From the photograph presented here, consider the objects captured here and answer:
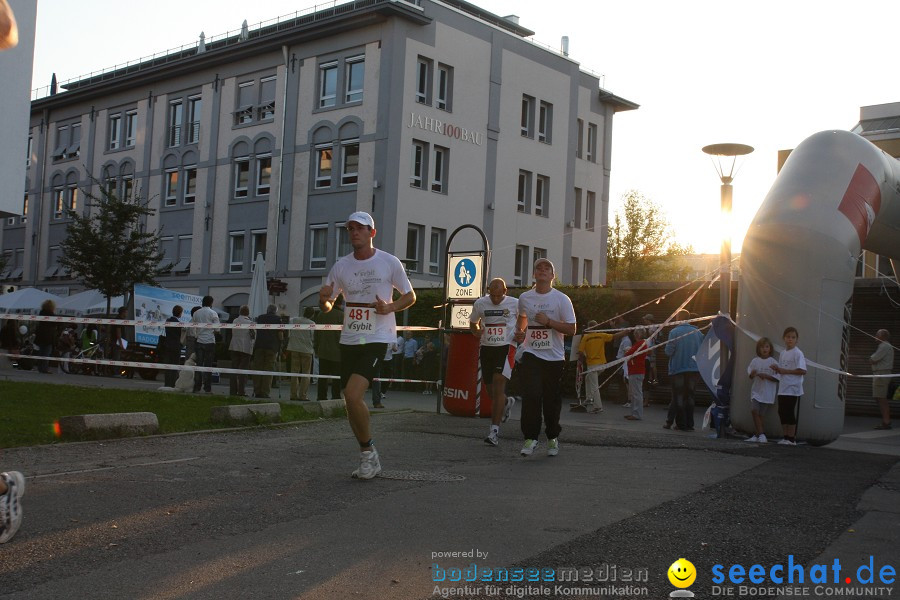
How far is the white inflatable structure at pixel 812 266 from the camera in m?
12.6

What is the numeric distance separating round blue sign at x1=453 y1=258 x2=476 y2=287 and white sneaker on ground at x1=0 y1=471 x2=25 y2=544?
10.7 m

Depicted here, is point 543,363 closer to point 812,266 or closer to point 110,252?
point 812,266

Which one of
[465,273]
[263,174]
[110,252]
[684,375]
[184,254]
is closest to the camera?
[684,375]

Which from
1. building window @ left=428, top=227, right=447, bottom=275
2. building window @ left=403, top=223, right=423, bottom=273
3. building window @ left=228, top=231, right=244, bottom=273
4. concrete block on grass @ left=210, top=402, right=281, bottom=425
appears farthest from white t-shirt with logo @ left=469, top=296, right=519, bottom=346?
building window @ left=228, top=231, right=244, bottom=273

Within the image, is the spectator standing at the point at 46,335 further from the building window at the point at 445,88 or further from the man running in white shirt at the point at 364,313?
the man running in white shirt at the point at 364,313

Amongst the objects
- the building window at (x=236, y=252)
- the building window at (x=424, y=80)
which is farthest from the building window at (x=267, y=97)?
the building window at (x=424, y=80)

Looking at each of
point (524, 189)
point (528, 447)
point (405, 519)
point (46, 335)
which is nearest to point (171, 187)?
point (524, 189)

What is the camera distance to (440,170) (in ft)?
130

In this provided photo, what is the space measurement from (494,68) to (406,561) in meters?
38.0

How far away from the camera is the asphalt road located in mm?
4504

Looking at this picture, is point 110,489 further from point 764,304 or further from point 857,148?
point 857,148

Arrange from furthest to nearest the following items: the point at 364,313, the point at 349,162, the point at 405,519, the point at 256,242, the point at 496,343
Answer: the point at 256,242
the point at 349,162
the point at 496,343
the point at 364,313
the point at 405,519

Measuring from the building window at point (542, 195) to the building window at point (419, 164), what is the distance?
714 cm

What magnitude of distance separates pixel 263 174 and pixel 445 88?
8.55m
